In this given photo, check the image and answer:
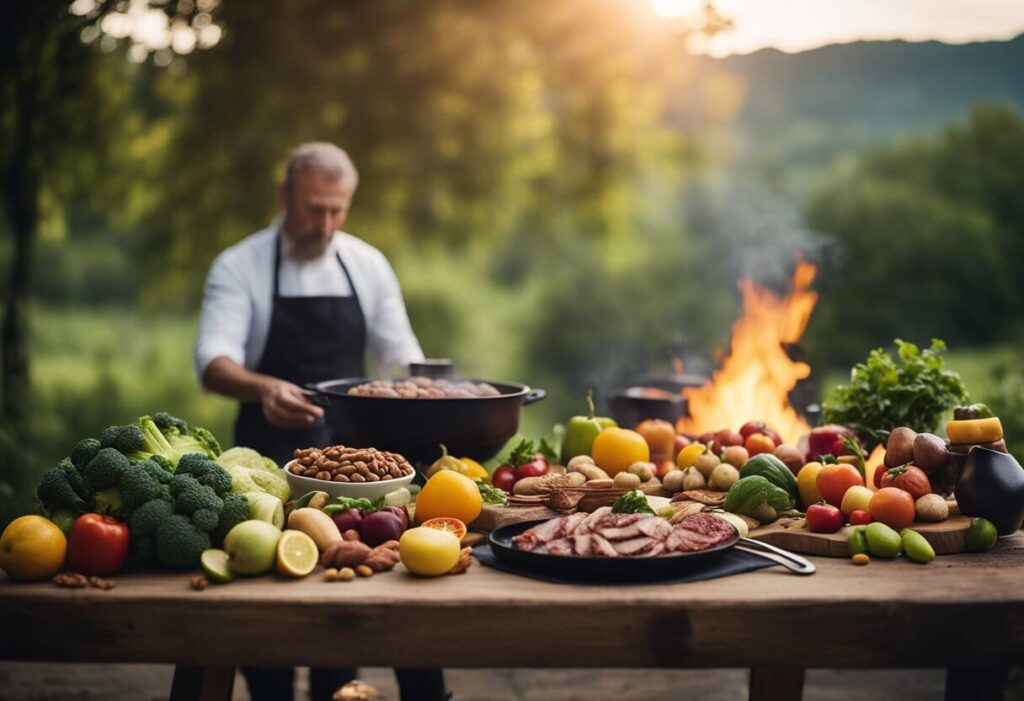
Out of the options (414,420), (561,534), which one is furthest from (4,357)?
(561,534)

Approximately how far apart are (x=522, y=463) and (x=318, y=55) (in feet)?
26.7

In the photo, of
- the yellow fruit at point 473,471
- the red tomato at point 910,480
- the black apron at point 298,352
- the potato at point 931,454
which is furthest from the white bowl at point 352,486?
the black apron at point 298,352

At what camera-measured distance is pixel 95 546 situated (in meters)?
2.27

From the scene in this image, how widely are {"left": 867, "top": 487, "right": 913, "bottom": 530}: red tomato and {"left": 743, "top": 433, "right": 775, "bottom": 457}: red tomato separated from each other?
64cm

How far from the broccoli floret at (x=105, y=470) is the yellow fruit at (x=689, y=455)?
6.09 feet

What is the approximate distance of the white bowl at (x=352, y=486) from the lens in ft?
9.18

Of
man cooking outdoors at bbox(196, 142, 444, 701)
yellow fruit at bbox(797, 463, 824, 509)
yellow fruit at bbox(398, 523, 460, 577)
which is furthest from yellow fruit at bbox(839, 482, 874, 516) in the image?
man cooking outdoors at bbox(196, 142, 444, 701)

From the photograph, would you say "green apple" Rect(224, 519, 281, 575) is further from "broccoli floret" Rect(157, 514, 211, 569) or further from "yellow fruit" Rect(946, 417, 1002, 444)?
"yellow fruit" Rect(946, 417, 1002, 444)

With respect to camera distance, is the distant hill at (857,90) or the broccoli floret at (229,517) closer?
the broccoli floret at (229,517)

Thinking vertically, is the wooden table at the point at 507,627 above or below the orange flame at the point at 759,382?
below

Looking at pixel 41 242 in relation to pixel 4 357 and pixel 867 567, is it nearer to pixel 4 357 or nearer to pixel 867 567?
pixel 4 357

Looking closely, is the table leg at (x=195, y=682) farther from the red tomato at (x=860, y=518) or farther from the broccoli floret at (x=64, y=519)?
the red tomato at (x=860, y=518)

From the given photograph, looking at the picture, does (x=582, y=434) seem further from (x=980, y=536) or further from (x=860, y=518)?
(x=980, y=536)

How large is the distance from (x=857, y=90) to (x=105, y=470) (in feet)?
50.3
